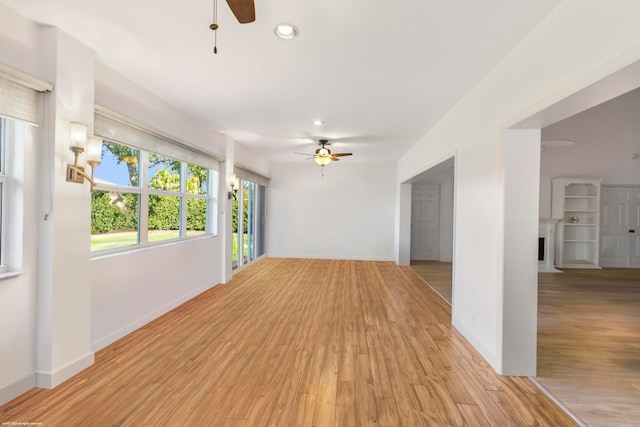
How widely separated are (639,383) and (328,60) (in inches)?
145

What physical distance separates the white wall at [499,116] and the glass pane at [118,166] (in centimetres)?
378

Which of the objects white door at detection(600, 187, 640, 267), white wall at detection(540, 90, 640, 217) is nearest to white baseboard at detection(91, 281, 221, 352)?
white wall at detection(540, 90, 640, 217)

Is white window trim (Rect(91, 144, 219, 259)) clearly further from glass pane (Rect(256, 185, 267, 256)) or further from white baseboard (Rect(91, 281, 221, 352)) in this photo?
glass pane (Rect(256, 185, 267, 256))

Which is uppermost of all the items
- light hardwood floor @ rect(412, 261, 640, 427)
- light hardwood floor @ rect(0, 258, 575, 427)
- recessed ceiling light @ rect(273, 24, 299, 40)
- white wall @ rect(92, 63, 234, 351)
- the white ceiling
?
the white ceiling

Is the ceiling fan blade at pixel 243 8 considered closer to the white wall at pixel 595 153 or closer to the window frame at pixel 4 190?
the window frame at pixel 4 190

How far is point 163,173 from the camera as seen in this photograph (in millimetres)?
4031

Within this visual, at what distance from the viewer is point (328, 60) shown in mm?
2611

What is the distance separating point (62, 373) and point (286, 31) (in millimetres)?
3137

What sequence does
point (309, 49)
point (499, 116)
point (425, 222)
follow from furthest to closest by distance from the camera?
point (425, 222) < point (499, 116) < point (309, 49)

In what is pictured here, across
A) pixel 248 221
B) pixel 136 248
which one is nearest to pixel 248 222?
pixel 248 221

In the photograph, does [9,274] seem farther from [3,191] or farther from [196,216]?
[196,216]

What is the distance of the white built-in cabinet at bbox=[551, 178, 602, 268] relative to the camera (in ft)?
23.4

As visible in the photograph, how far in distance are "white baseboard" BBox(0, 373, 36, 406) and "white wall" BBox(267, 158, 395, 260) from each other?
20.9 feet

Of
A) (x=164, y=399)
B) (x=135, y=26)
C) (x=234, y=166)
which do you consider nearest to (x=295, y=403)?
(x=164, y=399)
